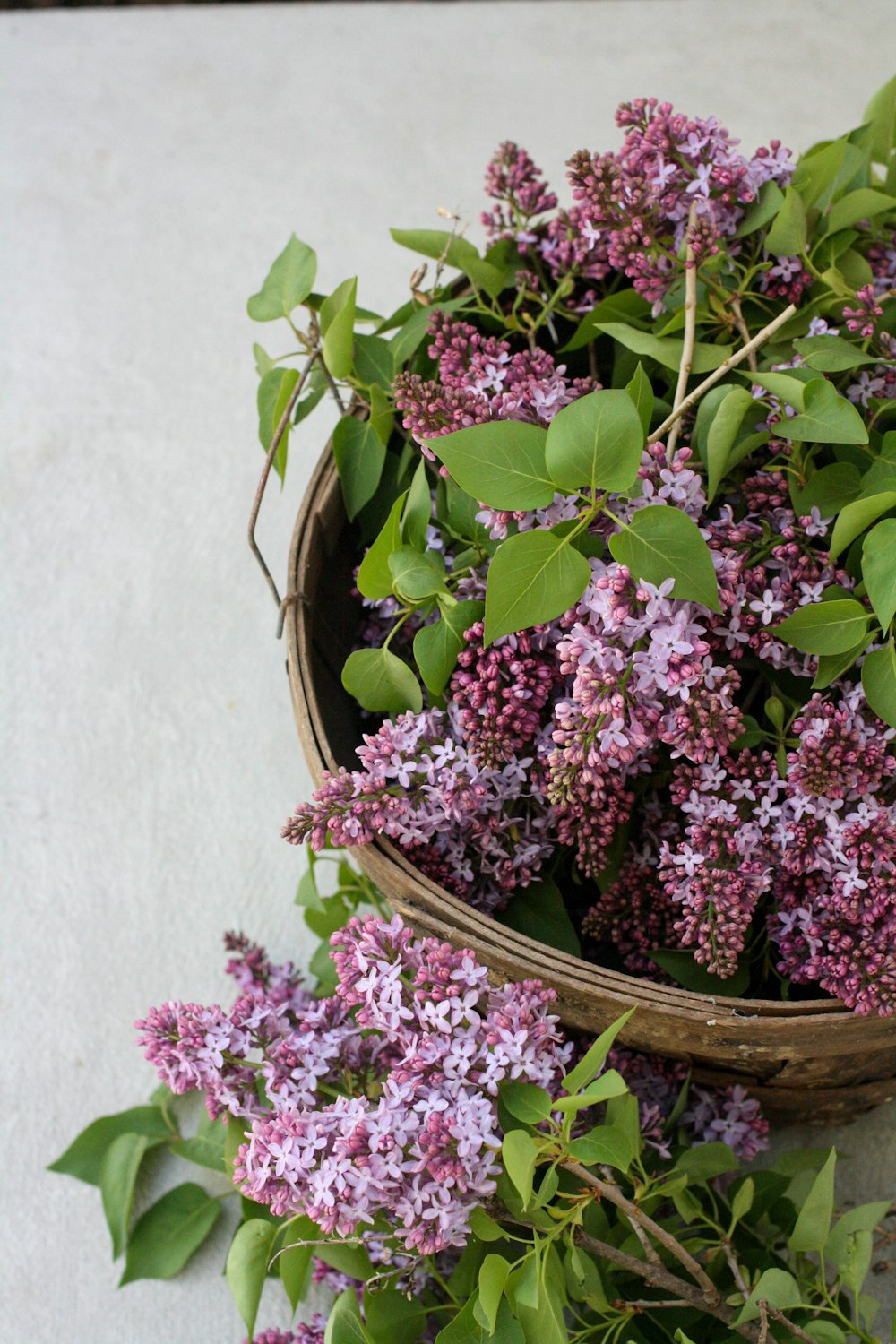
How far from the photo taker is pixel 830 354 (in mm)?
686

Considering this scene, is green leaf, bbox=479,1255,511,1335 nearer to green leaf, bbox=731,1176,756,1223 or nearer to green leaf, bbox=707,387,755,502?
green leaf, bbox=731,1176,756,1223

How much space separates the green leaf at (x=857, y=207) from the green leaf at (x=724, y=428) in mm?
148

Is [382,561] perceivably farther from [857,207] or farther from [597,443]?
[857,207]

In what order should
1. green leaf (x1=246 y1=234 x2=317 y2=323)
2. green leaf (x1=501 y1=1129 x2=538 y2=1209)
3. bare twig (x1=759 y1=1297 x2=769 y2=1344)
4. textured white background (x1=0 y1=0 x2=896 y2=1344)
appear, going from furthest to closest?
1. textured white background (x1=0 y1=0 x2=896 y2=1344)
2. green leaf (x1=246 y1=234 x2=317 y2=323)
3. bare twig (x1=759 y1=1297 x2=769 y2=1344)
4. green leaf (x1=501 y1=1129 x2=538 y2=1209)

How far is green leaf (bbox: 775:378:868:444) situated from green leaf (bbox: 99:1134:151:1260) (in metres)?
0.72

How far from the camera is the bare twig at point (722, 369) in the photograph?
0.67 m

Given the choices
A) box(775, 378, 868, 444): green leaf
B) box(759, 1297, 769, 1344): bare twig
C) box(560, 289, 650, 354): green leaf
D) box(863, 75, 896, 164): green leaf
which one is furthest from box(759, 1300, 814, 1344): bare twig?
box(863, 75, 896, 164): green leaf

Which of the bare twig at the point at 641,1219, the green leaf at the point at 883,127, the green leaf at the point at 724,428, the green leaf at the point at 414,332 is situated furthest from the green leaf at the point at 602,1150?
the green leaf at the point at 883,127

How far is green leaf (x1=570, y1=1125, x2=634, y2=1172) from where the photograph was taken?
606 millimetres

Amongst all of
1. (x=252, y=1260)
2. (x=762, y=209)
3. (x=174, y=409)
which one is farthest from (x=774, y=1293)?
(x=174, y=409)

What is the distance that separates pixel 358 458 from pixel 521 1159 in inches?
16.7

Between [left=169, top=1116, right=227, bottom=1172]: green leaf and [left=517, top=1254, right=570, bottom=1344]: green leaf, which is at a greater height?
[left=169, top=1116, right=227, bottom=1172]: green leaf

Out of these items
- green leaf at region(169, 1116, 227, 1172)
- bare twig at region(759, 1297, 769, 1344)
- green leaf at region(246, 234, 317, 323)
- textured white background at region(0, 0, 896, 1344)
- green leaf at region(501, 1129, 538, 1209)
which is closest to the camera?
green leaf at region(501, 1129, 538, 1209)

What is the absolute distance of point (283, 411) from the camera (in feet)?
2.48
